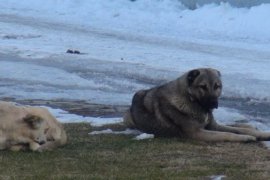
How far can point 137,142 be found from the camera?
30.1 feet

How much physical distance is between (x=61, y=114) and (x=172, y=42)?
32.2 feet

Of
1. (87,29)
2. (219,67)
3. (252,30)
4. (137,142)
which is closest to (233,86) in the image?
(219,67)

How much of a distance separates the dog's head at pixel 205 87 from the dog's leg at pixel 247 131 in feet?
1.55

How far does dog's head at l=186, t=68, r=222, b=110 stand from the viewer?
9211 mm

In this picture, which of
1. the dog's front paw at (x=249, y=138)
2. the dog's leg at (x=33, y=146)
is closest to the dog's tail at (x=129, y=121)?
the dog's front paw at (x=249, y=138)

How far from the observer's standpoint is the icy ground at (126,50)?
1400cm

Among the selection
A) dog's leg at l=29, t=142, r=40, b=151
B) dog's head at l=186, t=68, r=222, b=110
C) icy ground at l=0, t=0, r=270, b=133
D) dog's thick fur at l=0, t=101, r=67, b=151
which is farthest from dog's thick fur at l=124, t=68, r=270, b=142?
dog's leg at l=29, t=142, r=40, b=151

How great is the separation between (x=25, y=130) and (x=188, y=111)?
210 centimetres

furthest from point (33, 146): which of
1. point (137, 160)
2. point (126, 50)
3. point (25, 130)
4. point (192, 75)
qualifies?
point (126, 50)

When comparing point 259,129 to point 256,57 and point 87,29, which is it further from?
point 87,29

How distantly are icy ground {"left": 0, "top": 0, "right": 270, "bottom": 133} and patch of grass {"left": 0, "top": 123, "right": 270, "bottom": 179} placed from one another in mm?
2006

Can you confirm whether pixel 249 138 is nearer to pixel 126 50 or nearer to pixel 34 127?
pixel 34 127

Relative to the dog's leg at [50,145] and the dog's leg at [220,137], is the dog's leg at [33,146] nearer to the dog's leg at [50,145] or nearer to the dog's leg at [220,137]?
the dog's leg at [50,145]

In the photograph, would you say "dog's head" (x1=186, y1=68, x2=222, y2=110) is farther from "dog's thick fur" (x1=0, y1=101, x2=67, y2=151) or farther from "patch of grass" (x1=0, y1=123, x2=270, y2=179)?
"dog's thick fur" (x1=0, y1=101, x2=67, y2=151)
